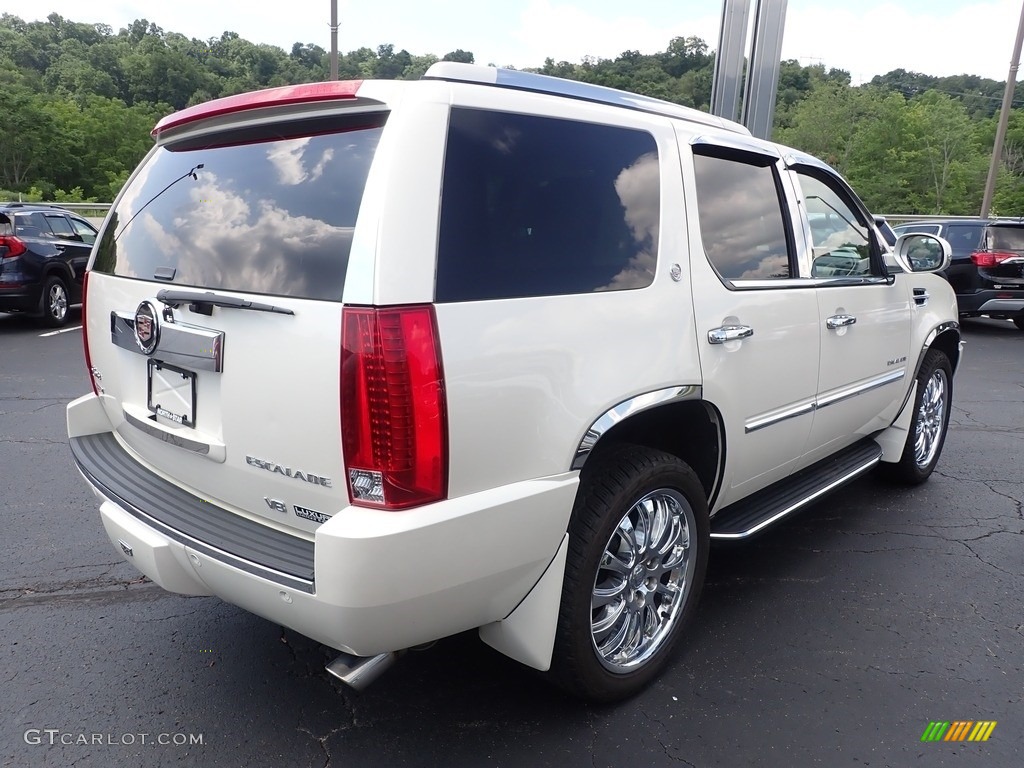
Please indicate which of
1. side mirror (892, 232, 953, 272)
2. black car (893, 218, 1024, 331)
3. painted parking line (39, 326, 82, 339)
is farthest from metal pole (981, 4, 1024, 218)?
painted parking line (39, 326, 82, 339)

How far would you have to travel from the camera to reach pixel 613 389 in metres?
2.19

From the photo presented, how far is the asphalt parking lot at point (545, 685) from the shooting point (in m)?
2.28

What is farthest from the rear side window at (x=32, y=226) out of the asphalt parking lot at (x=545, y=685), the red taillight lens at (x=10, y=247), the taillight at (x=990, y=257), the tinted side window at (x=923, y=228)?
the taillight at (x=990, y=257)

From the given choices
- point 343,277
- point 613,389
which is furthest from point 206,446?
point 613,389

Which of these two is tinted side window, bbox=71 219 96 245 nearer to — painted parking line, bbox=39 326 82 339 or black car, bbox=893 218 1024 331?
painted parking line, bbox=39 326 82 339

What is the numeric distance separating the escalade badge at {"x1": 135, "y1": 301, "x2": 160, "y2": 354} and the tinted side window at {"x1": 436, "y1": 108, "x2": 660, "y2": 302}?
3.25 ft

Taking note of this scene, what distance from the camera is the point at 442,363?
5.91 ft

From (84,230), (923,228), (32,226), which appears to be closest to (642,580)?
(32,226)

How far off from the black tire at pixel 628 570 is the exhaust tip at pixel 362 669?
52 centimetres

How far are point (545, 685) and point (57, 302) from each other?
34.7ft

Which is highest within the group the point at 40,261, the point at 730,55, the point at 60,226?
the point at 730,55

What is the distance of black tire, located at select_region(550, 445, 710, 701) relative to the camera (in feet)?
7.30

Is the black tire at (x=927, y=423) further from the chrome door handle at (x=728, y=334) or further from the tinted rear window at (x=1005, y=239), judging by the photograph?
the tinted rear window at (x=1005, y=239)

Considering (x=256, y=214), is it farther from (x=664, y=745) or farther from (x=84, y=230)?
(x=84, y=230)
